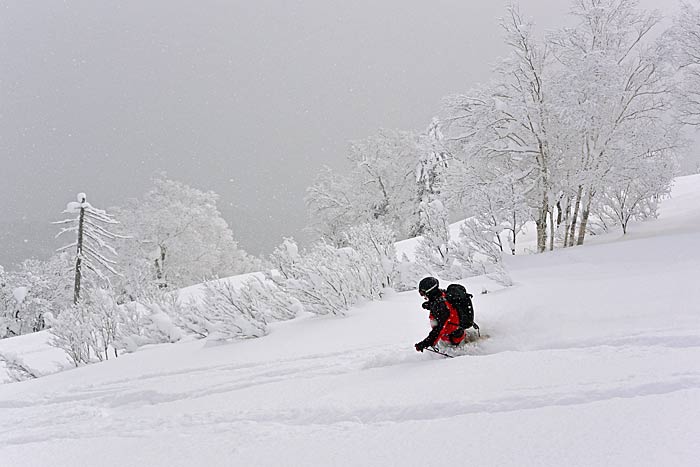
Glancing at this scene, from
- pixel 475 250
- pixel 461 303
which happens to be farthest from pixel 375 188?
pixel 461 303

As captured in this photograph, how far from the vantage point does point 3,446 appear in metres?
4.52

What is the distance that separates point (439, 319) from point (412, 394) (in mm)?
1105

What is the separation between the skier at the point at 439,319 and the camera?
15.3 ft

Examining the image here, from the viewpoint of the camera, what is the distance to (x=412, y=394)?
12.3 feet

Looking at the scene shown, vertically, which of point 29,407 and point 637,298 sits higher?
point 637,298

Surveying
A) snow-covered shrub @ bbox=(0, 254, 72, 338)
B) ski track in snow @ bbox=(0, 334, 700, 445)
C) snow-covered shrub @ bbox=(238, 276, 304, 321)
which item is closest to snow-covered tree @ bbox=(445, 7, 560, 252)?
snow-covered shrub @ bbox=(238, 276, 304, 321)

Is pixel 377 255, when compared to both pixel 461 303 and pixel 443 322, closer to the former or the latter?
pixel 461 303

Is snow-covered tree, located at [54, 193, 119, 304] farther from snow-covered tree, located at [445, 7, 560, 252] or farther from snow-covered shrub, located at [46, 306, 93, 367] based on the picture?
snow-covered tree, located at [445, 7, 560, 252]

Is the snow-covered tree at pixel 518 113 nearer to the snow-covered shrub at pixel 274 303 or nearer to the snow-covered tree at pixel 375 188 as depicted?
the snow-covered shrub at pixel 274 303

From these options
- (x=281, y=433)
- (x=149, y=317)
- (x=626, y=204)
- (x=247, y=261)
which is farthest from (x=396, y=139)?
(x=281, y=433)

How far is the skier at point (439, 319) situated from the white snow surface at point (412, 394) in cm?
23

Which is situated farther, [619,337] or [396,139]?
[396,139]

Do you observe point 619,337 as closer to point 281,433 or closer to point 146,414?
point 281,433

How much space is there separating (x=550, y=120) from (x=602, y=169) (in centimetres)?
216
